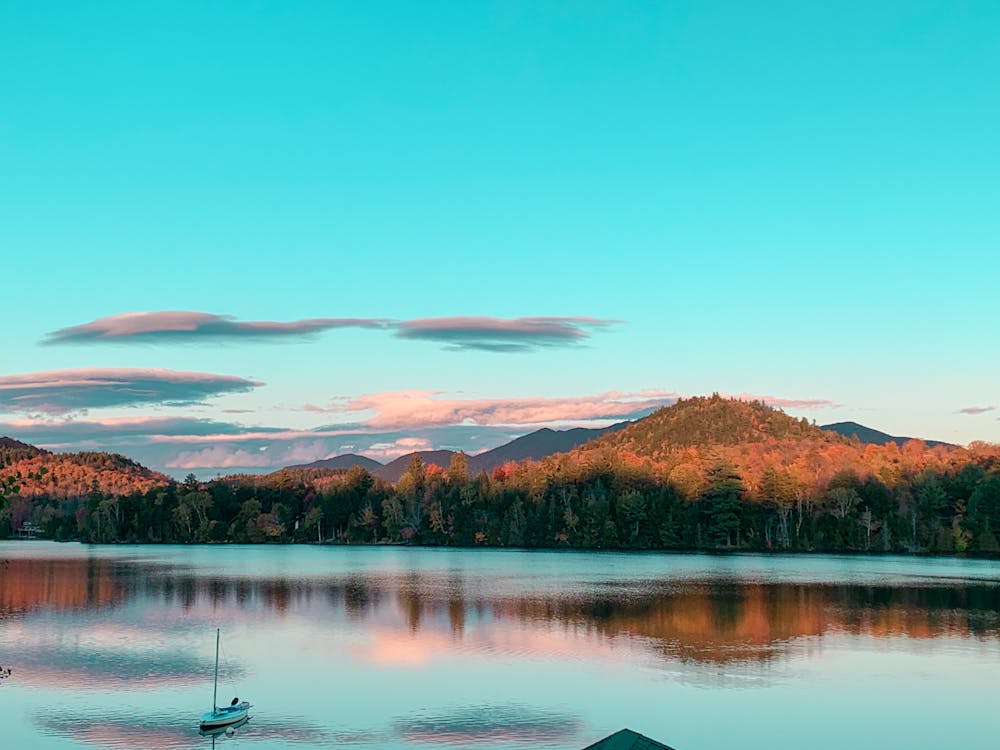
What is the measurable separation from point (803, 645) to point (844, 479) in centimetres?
10714

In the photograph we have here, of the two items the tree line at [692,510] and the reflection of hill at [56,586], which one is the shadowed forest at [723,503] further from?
the reflection of hill at [56,586]

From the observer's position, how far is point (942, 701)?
124 feet

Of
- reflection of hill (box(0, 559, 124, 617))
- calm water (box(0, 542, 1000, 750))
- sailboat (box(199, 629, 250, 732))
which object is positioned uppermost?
sailboat (box(199, 629, 250, 732))

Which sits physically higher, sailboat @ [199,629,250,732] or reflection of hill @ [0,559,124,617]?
sailboat @ [199,629,250,732]

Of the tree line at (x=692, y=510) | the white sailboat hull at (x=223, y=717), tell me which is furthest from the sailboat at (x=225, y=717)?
the tree line at (x=692, y=510)

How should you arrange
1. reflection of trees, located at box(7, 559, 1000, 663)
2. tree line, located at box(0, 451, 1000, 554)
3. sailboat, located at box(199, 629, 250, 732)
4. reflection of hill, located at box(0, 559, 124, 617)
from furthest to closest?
tree line, located at box(0, 451, 1000, 554) < reflection of hill, located at box(0, 559, 124, 617) < reflection of trees, located at box(7, 559, 1000, 663) < sailboat, located at box(199, 629, 250, 732)

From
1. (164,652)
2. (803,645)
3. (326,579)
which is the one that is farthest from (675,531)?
(164,652)

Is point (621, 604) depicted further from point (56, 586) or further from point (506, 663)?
point (56, 586)

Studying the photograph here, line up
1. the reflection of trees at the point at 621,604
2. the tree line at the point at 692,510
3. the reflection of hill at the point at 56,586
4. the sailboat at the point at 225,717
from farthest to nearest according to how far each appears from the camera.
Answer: the tree line at the point at 692,510
the reflection of hill at the point at 56,586
the reflection of trees at the point at 621,604
the sailboat at the point at 225,717

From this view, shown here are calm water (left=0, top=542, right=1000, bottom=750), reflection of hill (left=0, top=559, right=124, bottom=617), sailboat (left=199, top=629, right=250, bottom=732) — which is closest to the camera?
sailboat (left=199, top=629, right=250, bottom=732)

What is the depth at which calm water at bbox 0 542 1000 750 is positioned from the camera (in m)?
32.1

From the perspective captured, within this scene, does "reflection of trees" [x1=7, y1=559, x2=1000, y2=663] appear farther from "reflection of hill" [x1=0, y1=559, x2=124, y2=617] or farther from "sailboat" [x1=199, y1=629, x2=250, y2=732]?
"sailboat" [x1=199, y1=629, x2=250, y2=732]

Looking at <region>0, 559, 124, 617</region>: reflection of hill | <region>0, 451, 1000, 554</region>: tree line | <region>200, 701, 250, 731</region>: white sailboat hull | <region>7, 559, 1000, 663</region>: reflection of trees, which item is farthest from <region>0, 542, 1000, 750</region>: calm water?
<region>0, 451, 1000, 554</region>: tree line

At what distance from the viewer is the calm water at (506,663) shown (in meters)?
32.1
